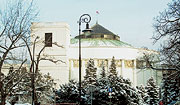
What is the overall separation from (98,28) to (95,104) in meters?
68.8

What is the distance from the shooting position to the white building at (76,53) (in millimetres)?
70625

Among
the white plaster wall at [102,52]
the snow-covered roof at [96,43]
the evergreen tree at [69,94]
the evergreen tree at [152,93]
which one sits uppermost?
the snow-covered roof at [96,43]

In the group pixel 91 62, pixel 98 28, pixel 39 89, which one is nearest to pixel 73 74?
pixel 91 62

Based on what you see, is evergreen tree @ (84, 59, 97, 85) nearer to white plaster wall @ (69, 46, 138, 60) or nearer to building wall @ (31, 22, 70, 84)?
building wall @ (31, 22, 70, 84)

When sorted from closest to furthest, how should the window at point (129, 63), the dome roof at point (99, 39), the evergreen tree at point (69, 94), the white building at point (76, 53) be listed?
the evergreen tree at point (69, 94) → the white building at point (76, 53) → the window at point (129, 63) → the dome roof at point (99, 39)

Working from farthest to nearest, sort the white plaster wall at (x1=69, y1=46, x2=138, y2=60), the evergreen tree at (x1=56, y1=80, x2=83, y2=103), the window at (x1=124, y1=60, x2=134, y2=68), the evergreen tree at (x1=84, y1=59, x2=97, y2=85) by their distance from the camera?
the window at (x1=124, y1=60, x2=134, y2=68)
the white plaster wall at (x1=69, y1=46, x2=138, y2=60)
the evergreen tree at (x1=84, y1=59, x2=97, y2=85)
the evergreen tree at (x1=56, y1=80, x2=83, y2=103)

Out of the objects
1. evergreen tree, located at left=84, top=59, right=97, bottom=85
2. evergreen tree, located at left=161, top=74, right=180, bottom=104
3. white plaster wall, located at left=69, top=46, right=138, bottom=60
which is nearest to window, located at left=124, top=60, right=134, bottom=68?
white plaster wall, located at left=69, top=46, right=138, bottom=60

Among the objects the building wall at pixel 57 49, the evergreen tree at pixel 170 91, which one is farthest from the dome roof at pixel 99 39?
the evergreen tree at pixel 170 91

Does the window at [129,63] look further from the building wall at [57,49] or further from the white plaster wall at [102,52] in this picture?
the building wall at [57,49]

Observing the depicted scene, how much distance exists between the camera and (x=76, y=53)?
78.9 m

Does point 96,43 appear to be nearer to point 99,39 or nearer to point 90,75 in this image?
point 99,39

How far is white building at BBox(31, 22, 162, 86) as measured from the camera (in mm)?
70625

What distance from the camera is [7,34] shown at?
1745cm

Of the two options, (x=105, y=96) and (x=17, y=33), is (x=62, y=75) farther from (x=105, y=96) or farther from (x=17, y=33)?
(x=17, y=33)
